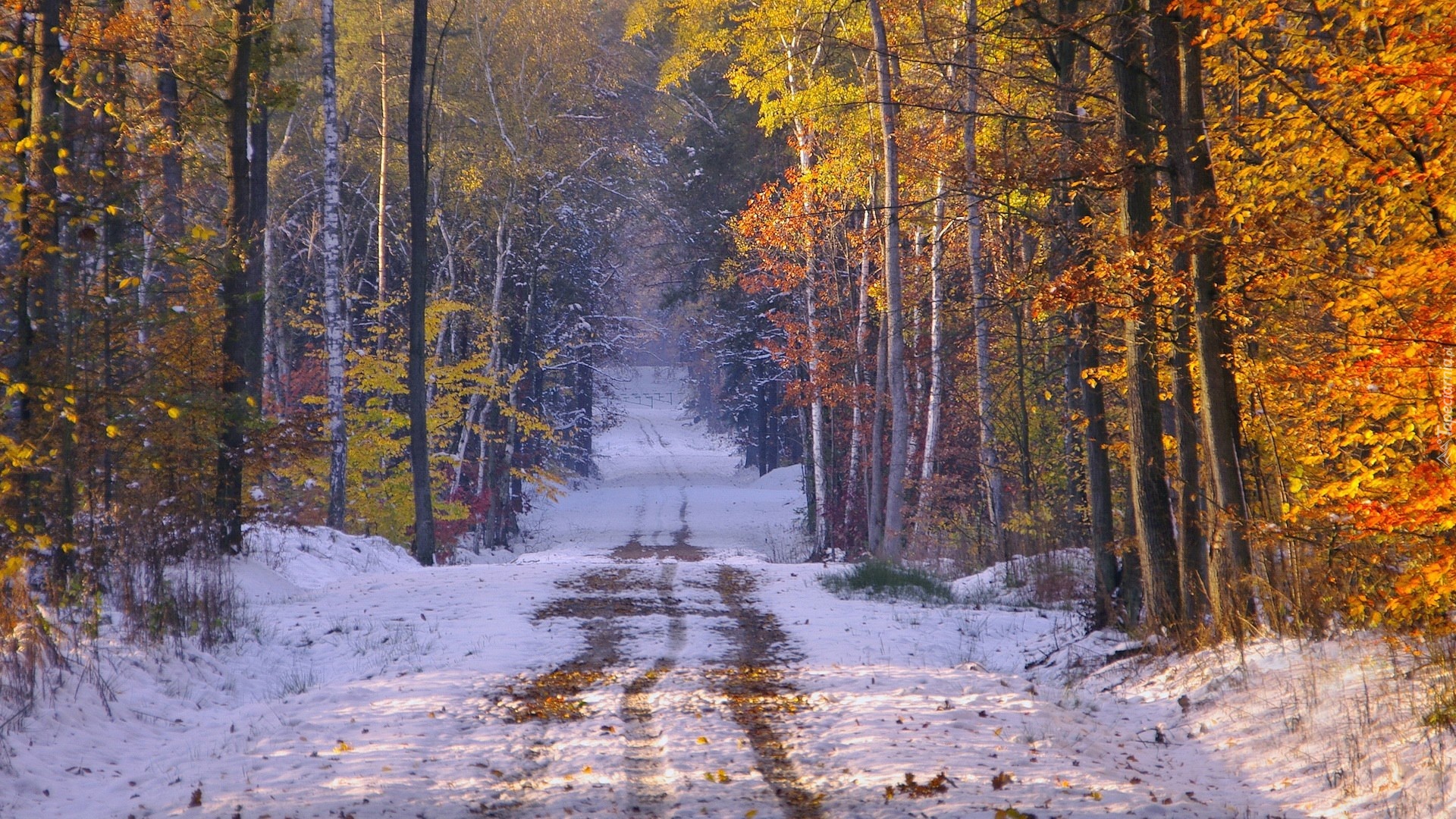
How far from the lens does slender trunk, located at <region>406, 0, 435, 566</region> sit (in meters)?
18.4

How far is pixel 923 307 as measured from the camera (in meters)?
20.2

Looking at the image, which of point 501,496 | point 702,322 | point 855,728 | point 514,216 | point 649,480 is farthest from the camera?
point 649,480

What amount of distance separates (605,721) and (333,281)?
15252 millimetres

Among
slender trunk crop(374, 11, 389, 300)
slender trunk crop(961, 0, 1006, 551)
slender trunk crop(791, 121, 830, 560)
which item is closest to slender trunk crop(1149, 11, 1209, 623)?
slender trunk crop(961, 0, 1006, 551)

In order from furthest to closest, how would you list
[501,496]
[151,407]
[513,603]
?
[501,496], [513,603], [151,407]

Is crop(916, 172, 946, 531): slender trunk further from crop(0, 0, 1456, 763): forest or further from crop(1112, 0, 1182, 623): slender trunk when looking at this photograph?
crop(1112, 0, 1182, 623): slender trunk

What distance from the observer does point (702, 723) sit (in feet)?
22.6

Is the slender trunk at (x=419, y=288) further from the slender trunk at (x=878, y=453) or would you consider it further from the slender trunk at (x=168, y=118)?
the slender trunk at (x=878, y=453)

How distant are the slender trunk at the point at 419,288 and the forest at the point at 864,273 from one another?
0.07m

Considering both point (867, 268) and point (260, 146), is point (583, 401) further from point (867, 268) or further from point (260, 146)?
point (260, 146)

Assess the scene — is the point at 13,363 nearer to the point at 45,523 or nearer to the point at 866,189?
the point at 45,523

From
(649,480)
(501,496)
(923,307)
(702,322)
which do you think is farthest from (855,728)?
(649,480)

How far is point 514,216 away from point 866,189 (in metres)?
11.0

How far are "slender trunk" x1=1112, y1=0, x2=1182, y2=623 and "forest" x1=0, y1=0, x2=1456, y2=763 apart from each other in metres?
0.04
